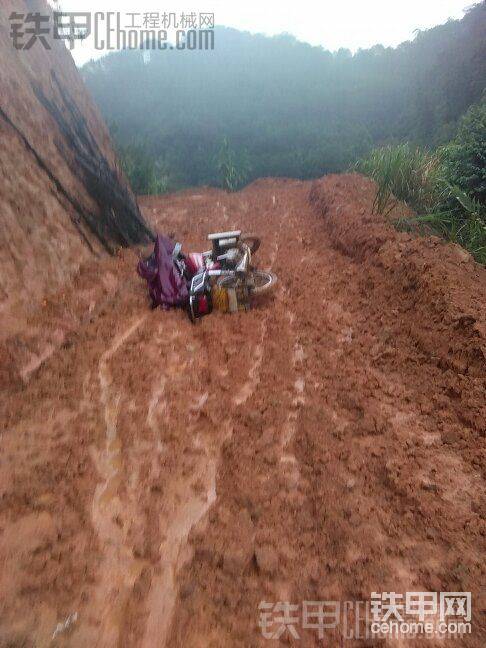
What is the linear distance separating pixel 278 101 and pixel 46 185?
1683 cm

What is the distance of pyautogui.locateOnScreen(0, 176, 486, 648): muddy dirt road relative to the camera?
1.71 metres

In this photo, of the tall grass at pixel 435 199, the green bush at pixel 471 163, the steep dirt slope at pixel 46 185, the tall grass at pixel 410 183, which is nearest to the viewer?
the steep dirt slope at pixel 46 185

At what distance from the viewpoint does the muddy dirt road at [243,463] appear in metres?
1.71

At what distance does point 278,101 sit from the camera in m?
18.0

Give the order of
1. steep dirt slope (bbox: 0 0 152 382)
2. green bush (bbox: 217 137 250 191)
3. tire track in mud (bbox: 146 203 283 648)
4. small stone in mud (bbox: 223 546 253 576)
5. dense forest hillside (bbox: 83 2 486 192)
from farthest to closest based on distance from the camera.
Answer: green bush (bbox: 217 137 250 191) < dense forest hillside (bbox: 83 2 486 192) < steep dirt slope (bbox: 0 0 152 382) < small stone in mud (bbox: 223 546 253 576) < tire track in mud (bbox: 146 203 283 648)

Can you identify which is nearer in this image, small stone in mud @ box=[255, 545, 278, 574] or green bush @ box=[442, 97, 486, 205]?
small stone in mud @ box=[255, 545, 278, 574]

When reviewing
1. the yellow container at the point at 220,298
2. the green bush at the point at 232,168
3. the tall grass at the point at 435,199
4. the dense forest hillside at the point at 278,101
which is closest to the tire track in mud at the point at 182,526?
the yellow container at the point at 220,298

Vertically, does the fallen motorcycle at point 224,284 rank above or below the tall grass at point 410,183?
below

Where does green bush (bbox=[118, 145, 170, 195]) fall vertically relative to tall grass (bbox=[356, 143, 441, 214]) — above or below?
below

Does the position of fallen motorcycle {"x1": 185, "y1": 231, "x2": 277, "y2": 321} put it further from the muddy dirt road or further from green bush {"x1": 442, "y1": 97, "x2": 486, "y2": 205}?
green bush {"x1": 442, "y1": 97, "x2": 486, "y2": 205}

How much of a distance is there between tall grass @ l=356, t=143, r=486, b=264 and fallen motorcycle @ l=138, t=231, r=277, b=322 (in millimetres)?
2428

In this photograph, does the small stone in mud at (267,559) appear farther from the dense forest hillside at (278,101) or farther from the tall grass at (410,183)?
the dense forest hillside at (278,101)

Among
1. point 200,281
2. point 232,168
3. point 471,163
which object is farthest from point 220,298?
point 232,168

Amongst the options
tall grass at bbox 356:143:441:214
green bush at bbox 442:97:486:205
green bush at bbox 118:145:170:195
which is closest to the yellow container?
tall grass at bbox 356:143:441:214
